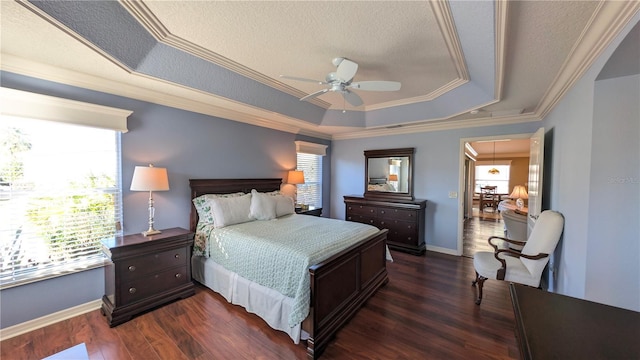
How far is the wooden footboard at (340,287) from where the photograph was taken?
6.55 feet

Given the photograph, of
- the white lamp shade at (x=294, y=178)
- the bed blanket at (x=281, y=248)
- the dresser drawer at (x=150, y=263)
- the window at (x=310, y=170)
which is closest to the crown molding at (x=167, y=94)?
the window at (x=310, y=170)

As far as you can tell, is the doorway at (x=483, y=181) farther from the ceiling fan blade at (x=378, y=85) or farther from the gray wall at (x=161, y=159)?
the gray wall at (x=161, y=159)

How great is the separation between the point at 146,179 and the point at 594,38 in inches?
160

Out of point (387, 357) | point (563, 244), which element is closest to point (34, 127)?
point (387, 357)

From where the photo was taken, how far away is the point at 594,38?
1.66m

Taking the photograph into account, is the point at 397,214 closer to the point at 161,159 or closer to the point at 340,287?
the point at 340,287

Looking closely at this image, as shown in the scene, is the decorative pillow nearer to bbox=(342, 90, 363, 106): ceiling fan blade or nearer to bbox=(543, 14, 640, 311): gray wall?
bbox=(342, 90, 363, 106): ceiling fan blade

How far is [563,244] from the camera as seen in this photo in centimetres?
247

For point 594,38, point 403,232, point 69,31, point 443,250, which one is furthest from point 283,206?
point 594,38

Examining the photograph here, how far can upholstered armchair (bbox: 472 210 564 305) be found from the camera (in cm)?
252

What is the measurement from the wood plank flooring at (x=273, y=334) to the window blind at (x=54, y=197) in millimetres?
632

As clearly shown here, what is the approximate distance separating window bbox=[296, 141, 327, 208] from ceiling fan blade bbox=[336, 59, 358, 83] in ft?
8.93

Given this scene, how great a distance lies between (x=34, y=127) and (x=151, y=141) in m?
0.93

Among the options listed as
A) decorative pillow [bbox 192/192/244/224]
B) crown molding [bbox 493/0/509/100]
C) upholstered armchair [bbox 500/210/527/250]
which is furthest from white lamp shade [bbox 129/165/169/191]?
upholstered armchair [bbox 500/210/527/250]
